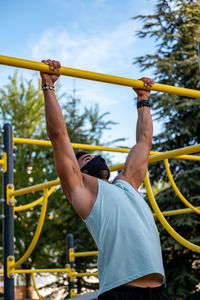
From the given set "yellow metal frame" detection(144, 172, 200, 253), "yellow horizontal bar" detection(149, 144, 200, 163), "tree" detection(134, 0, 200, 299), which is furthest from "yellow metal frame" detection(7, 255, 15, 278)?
"tree" detection(134, 0, 200, 299)

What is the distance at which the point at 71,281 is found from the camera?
6.25m

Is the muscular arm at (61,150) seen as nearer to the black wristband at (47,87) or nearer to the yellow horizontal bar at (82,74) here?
the black wristband at (47,87)

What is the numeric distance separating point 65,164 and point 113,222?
11.8 inches

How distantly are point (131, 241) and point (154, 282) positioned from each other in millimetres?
182

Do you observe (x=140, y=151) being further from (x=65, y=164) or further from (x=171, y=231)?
(x=171, y=231)

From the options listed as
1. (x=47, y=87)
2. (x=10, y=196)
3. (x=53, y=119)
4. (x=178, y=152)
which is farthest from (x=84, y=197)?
(x=10, y=196)

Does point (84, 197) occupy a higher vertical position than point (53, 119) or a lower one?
lower

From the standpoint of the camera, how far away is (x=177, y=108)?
363 inches

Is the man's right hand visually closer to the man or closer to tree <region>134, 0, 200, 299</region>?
the man

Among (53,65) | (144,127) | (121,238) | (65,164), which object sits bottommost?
(121,238)

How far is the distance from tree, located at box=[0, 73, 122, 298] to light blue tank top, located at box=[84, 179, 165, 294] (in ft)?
26.0

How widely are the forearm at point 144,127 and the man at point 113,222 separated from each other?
29 cm

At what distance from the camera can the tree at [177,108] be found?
8578 millimetres

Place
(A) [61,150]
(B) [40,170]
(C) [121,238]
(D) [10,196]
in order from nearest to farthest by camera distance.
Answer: (C) [121,238], (A) [61,150], (D) [10,196], (B) [40,170]
